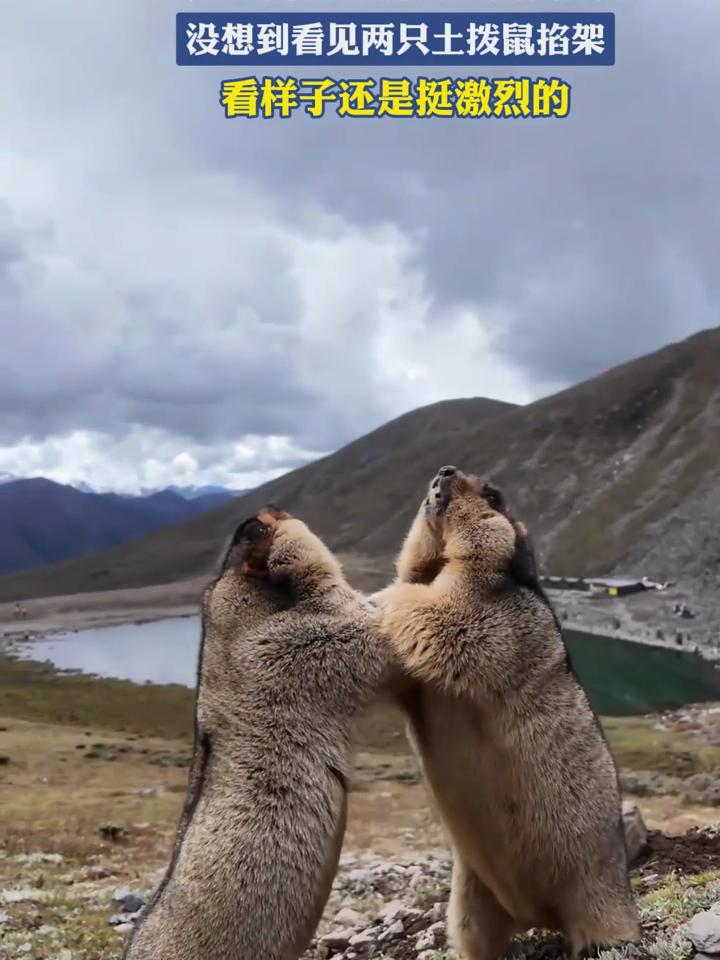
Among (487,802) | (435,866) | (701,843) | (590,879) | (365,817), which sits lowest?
(365,817)

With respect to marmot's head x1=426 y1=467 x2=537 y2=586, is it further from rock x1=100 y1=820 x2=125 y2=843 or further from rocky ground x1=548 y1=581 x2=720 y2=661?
rocky ground x1=548 y1=581 x2=720 y2=661

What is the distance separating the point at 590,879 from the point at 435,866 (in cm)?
1080

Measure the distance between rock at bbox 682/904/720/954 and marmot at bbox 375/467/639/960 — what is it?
0.44m

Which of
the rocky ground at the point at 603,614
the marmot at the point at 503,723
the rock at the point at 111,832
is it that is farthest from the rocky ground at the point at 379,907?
the rocky ground at the point at 603,614

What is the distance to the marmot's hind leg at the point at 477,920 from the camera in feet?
23.2

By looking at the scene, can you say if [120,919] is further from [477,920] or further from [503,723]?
[503,723]

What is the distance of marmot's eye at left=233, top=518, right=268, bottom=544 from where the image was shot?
6.39 m

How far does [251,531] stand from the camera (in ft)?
21.0

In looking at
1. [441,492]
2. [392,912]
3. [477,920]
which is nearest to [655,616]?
[392,912]

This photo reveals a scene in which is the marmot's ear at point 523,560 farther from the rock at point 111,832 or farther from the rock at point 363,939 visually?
the rock at point 111,832

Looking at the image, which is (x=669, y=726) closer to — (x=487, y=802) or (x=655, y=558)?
(x=487, y=802)

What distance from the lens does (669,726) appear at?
2058 inches

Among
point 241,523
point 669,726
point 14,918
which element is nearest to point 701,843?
point 241,523

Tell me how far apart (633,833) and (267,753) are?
8160 millimetres
